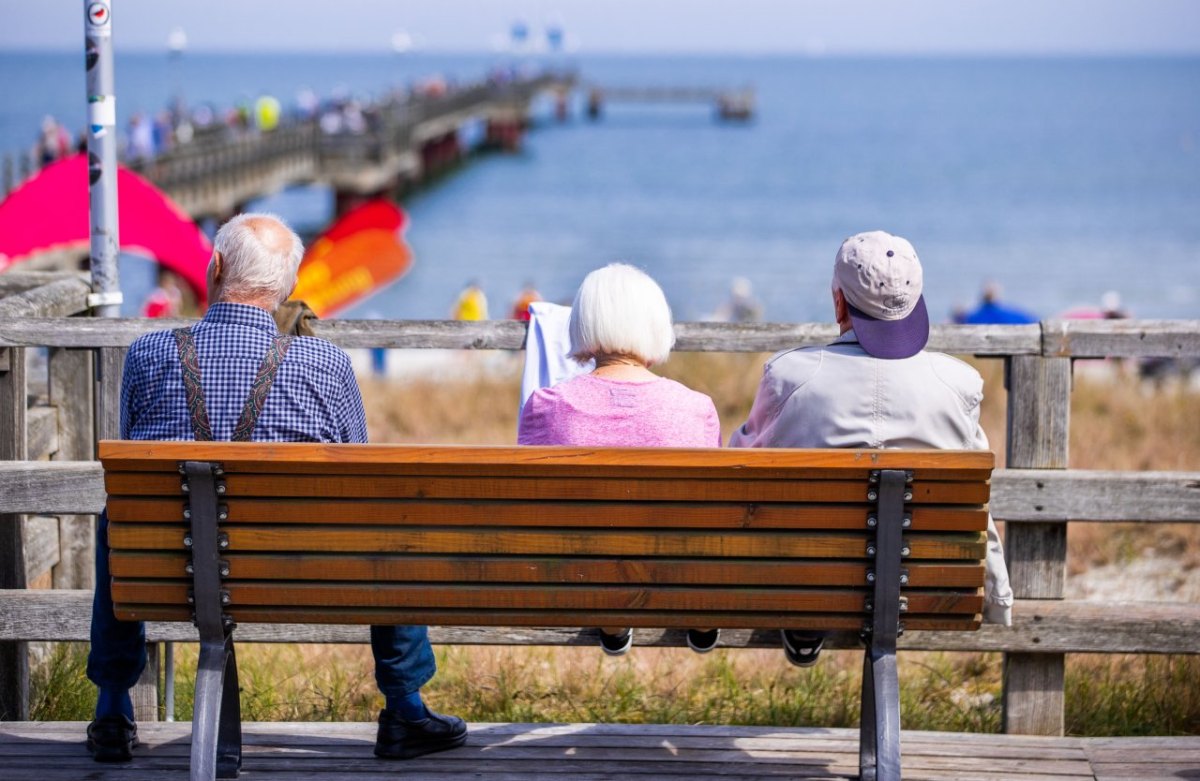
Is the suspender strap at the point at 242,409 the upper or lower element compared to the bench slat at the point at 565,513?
upper

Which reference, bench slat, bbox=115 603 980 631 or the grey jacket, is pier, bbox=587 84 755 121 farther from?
bench slat, bbox=115 603 980 631

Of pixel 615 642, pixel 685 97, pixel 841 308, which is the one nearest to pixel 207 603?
pixel 615 642

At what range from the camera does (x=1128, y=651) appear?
3.83 meters

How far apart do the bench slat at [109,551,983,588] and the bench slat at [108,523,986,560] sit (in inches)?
0.8

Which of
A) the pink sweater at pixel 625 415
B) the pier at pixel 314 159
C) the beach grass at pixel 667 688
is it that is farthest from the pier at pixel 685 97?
the pink sweater at pixel 625 415

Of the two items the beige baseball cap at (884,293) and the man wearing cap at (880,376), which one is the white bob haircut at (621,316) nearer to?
the man wearing cap at (880,376)

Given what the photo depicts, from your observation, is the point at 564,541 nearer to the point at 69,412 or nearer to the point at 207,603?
the point at 207,603

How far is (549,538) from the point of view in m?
2.90

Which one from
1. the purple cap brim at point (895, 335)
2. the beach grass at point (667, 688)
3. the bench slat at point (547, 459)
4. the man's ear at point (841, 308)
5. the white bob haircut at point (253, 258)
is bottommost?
the beach grass at point (667, 688)

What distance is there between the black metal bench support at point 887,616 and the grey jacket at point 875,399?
35 cm

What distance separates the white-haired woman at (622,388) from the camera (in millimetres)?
3234

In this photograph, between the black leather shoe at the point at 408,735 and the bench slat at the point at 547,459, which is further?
the black leather shoe at the point at 408,735

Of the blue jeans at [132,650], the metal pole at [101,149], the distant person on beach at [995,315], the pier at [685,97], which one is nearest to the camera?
the blue jeans at [132,650]

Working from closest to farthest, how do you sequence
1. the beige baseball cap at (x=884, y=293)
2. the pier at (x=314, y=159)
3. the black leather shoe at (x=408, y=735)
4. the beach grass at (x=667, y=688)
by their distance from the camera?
1. the beige baseball cap at (x=884, y=293)
2. the black leather shoe at (x=408, y=735)
3. the beach grass at (x=667, y=688)
4. the pier at (x=314, y=159)
